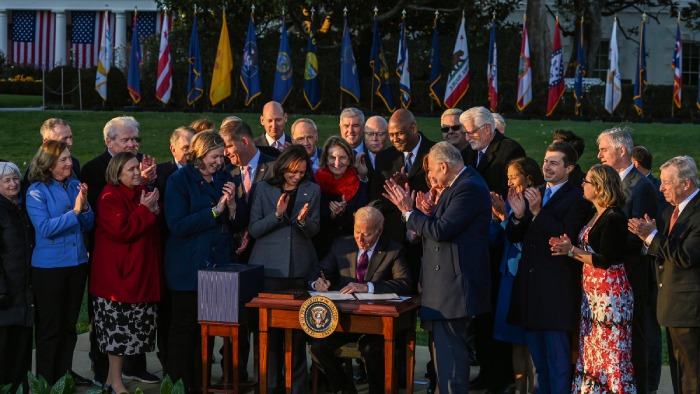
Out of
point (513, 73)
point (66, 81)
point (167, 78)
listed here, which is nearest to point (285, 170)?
point (167, 78)

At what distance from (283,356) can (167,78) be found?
17777 millimetres

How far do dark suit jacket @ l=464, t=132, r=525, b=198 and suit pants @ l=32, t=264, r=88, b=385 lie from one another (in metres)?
3.31

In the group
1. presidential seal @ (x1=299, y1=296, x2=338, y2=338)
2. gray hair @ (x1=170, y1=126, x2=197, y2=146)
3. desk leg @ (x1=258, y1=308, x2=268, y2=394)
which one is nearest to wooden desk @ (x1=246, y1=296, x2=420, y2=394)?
desk leg @ (x1=258, y1=308, x2=268, y2=394)

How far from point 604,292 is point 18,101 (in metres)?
29.4

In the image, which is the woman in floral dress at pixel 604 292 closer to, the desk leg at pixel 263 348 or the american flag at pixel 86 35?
the desk leg at pixel 263 348

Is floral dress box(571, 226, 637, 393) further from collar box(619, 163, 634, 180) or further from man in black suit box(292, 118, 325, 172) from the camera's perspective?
man in black suit box(292, 118, 325, 172)

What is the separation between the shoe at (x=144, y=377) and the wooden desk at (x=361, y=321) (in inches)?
57.5

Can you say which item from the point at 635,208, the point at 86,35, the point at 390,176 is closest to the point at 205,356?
the point at 390,176

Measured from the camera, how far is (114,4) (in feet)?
156

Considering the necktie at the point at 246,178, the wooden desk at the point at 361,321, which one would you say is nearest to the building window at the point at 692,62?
the necktie at the point at 246,178

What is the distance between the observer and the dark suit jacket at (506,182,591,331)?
7902 mm

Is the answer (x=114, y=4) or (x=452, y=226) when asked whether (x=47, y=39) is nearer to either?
(x=114, y=4)

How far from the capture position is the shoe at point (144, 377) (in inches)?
358

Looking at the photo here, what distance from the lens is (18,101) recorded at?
34375 mm
